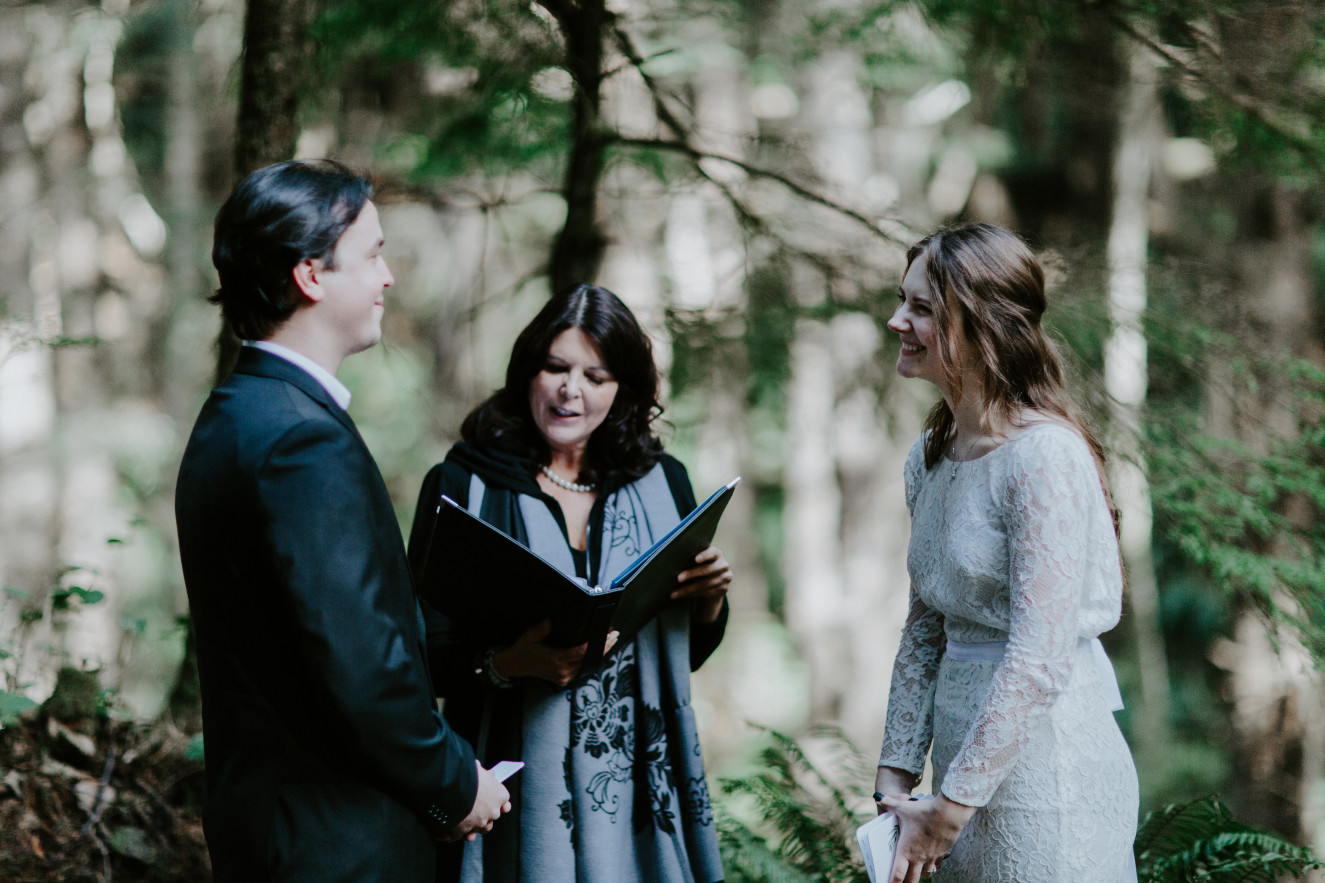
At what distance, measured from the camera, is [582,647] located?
1986 mm

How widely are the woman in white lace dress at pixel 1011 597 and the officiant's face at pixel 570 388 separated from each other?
0.79 meters

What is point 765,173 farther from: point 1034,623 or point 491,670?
point 1034,623

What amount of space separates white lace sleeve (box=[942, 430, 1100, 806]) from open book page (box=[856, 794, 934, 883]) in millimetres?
120

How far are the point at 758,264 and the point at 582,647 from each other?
2.42 meters

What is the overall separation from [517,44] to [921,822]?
9.62 feet

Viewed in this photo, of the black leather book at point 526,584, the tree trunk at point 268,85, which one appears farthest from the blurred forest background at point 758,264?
the black leather book at point 526,584

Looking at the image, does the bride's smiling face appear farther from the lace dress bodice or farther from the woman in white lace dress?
the lace dress bodice

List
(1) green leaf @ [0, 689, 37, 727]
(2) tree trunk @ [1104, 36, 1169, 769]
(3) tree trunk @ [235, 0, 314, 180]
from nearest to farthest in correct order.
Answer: (1) green leaf @ [0, 689, 37, 727], (3) tree trunk @ [235, 0, 314, 180], (2) tree trunk @ [1104, 36, 1169, 769]

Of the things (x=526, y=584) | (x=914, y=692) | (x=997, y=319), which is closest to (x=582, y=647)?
(x=526, y=584)

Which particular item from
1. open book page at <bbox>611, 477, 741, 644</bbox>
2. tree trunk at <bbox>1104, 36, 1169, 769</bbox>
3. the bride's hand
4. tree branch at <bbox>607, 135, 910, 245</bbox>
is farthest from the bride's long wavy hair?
tree trunk at <bbox>1104, 36, 1169, 769</bbox>

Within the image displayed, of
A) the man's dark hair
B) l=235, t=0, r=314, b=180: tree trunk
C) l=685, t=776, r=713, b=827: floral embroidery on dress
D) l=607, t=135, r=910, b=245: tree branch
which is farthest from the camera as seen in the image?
l=607, t=135, r=910, b=245: tree branch

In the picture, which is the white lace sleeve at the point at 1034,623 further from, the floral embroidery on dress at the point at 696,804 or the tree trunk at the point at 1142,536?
the tree trunk at the point at 1142,536

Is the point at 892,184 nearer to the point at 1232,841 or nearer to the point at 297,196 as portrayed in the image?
the point at 1232,841

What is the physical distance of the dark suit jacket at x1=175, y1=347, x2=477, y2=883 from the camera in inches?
53.1
